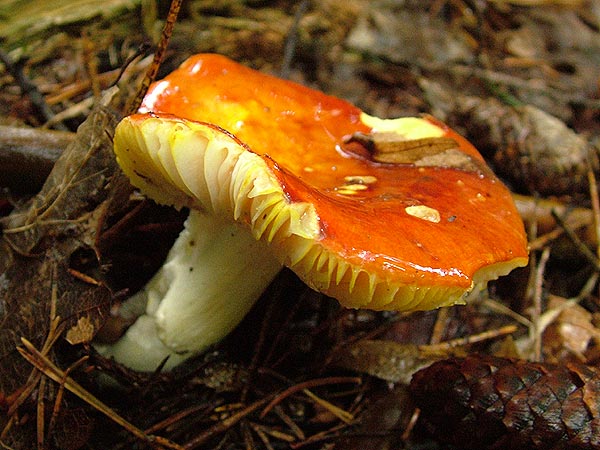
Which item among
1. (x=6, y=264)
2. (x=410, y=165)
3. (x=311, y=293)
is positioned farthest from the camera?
(x=311, y=293)

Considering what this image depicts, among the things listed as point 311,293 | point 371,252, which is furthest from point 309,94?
point 371,252

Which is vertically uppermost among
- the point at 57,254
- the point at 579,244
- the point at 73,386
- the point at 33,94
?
the point at 33,94

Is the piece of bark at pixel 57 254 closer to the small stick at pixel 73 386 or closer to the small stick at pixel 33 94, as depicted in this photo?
the small stick at pixel 73 386

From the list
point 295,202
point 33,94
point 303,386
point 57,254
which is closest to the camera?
point 295,202

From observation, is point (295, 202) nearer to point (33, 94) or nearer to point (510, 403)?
point (510, 403)

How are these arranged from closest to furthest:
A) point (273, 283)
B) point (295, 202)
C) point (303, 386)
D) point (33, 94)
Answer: point (295, 202) → point (303, 386) → point (273, 283) → point (33, 94)

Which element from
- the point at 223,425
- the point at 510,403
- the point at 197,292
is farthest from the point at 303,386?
the point at 510,403

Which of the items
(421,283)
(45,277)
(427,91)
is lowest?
(427,91)

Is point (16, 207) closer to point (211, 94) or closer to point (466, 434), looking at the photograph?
point (211, 94)
